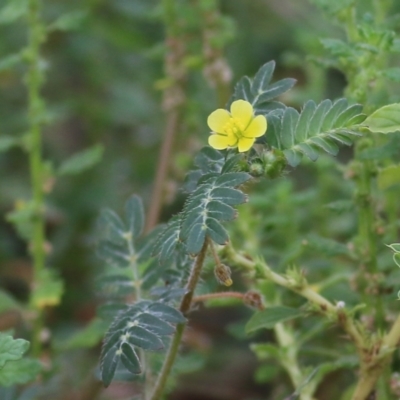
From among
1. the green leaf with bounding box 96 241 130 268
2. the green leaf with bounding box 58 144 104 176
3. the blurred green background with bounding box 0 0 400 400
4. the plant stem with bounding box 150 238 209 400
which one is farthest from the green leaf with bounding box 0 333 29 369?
the blurred green background with bounding box 0 0 400 400

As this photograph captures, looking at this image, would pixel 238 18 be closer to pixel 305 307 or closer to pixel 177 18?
pixel 177 18

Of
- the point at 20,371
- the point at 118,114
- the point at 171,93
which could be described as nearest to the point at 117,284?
the point at 20,371

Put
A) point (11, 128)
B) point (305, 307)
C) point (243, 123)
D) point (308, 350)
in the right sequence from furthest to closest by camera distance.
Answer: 1. point (11, 128)
2. point (308, 350)
3. point (305, 307)
4. point (243, 123)

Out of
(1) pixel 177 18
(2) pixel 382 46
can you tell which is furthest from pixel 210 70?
(2) pixel 382 46

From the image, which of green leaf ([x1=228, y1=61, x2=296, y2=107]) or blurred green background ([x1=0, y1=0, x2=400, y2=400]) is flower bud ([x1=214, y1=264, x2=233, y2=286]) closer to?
green leaf ([x1=228, y1=61, x2=296, y2=107])

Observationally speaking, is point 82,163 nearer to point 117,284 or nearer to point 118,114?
point 117,284
